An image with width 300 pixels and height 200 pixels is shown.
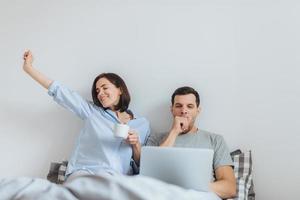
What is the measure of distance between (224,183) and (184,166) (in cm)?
44

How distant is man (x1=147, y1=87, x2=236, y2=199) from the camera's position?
1625 mm

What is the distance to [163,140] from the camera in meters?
1.74

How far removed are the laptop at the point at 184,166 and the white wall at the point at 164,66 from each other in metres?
0.63

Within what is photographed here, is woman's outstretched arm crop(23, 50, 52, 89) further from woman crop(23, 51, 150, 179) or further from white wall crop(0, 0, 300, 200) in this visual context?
white wall crop(0, 0, 300, 200)

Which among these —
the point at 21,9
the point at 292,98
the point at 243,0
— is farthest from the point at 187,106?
the point at 21,9

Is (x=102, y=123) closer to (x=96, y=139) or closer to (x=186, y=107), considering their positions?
(x=96, y=139)

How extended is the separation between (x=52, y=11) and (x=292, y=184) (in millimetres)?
1456

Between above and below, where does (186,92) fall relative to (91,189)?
above

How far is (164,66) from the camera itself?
189cm

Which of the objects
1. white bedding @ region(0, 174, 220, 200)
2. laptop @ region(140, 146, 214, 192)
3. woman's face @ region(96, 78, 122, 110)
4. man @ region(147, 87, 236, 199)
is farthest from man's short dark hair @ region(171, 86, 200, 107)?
white bedding @ region(0, 174, 220, 200)

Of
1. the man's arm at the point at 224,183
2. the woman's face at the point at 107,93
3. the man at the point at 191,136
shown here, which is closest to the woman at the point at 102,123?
the woman's face at the point at 107,93

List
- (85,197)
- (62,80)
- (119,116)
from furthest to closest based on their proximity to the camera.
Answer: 1. (62,80)
2. (119,116)
3. (85,197)

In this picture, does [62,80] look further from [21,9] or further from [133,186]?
[133,186]

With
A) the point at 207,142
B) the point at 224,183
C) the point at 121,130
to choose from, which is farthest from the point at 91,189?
the point at 207,142
